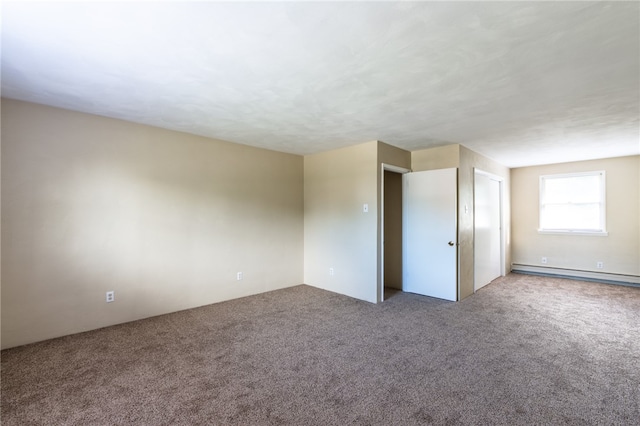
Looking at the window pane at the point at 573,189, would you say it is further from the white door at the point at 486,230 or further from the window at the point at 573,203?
the white door at the point at 486,230

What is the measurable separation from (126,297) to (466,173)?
5.16 m

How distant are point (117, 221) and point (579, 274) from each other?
320 inches

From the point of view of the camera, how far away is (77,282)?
3.12 metres

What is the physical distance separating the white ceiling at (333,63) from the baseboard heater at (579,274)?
3.24 meters

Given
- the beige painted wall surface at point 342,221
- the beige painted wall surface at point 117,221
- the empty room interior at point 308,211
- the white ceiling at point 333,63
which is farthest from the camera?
the beige painted wall surface at point 342,221

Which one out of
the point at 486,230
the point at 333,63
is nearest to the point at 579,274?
the point at 486,230

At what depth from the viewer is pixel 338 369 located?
95.9 inches

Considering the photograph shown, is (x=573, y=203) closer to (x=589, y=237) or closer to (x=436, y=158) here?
(x=589, y=237)

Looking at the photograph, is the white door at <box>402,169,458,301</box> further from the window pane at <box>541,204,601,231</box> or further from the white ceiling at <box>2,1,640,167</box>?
the window pane at <box>541,204,601,231</box>

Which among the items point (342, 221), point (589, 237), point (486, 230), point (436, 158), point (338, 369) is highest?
point (436, 158)

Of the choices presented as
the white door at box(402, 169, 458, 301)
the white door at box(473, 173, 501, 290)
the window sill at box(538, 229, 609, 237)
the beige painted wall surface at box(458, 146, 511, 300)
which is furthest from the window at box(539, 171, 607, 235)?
the white door at box(402, 169, 458, 301)

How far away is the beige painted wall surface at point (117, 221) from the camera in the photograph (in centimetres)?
284

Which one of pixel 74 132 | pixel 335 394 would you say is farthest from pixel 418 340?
pixel 74 132

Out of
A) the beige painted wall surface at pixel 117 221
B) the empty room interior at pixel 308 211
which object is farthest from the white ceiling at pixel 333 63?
the beige painted wall surface at pixel 117 221
